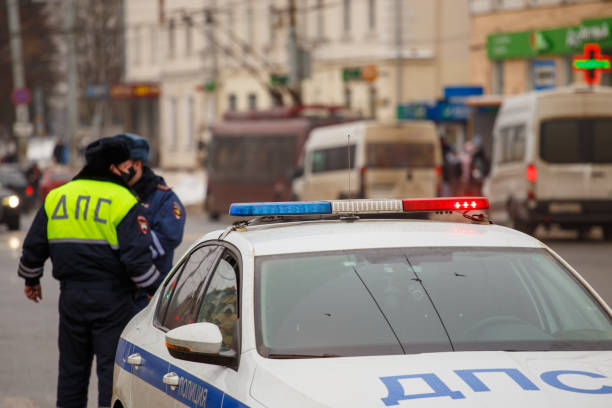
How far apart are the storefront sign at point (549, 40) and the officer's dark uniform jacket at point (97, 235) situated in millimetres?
33849

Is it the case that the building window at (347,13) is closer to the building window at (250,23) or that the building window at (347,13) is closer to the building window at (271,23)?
the building window at (271,23)

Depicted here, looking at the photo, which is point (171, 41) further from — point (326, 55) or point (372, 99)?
point (372, 99)

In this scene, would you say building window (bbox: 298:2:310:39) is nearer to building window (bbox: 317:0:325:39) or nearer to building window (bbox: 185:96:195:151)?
building window (bbox: 317:0:325:39)

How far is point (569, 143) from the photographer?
2358 centimetres

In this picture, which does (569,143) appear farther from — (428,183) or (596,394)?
(596,394)

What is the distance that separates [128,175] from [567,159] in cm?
1651

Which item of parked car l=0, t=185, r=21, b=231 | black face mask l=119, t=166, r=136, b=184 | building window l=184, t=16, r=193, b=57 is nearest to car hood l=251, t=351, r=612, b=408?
black face mask l=119, t=166, r=136, b=184

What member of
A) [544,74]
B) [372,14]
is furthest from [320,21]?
[544,74]

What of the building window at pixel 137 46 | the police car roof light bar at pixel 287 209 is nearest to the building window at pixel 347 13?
the building window at pixel 137 46

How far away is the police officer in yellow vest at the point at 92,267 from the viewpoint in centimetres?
702

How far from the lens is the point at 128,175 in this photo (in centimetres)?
784

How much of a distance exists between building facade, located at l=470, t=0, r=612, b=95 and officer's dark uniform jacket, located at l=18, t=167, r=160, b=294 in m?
34.0

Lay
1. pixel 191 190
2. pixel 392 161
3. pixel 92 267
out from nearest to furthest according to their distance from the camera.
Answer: pixel 92 267 → pixel 392 161 → pixel 191 190

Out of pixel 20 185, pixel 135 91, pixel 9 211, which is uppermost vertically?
pixel 135 91
